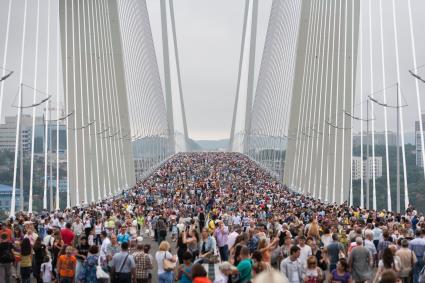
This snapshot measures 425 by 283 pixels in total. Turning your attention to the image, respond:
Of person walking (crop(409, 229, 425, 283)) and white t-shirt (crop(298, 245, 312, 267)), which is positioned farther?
person walking (crop(409, 229, 425, 283))

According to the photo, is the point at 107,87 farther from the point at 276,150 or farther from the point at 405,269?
the point at 405,269

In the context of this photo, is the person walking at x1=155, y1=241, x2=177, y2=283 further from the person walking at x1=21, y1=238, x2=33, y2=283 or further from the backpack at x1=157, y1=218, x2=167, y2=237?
the backpack at x1=157, y1=218, x2=167, y2=237

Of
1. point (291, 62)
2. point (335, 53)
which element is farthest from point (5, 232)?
point (291, 62)

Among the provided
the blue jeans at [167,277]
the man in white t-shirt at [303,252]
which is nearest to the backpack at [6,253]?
the blue jeans at [167,277]

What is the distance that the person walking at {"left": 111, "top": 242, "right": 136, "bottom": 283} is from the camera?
12398 millimetres

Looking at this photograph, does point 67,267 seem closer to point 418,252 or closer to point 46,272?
point 46,272

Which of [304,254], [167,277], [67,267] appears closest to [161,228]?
[67,267]

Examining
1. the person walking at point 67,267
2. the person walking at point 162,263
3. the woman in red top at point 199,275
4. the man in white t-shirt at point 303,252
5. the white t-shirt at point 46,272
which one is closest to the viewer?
the woman in red top at point 199,275

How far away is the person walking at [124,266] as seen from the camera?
12.4 metres

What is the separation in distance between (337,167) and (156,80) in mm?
56178

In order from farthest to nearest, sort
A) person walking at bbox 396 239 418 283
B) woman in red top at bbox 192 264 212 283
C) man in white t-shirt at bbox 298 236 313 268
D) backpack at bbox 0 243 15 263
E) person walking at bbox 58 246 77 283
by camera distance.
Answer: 1. backpack at bbox 0 243 15 263
2. person walking at bbox 58 246 77 283
3. person walking at bbox 396 239 418 283
4. man in white t-shirt at bbox 298 236 313 268
5. woman in red top at bbox 192 264 212 283

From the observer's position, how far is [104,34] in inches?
2071

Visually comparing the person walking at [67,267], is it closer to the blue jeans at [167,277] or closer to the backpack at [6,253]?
the backpack at [6,253]

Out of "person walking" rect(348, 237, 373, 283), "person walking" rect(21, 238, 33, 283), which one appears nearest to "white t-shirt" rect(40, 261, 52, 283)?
"person walking" rect(21, 238, 33, 283)
